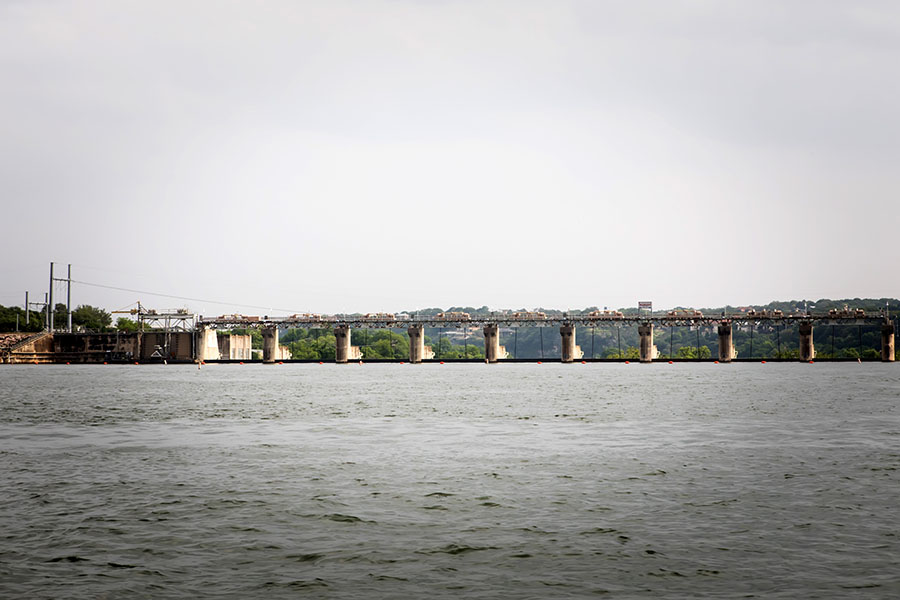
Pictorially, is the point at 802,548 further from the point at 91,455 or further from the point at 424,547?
the point at 91,455

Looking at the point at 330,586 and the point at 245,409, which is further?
the point at 245,409

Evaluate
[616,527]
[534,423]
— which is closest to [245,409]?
[534,423]

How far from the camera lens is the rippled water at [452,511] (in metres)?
16.0

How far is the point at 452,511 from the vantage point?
74.2 ft

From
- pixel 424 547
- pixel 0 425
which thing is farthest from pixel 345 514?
pixel 0 425

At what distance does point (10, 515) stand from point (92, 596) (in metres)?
8.28

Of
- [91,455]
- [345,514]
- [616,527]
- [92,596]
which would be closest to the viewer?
[92,596]

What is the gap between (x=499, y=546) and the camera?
18.7m

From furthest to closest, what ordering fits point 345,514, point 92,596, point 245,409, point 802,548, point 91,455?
point 245,409 < point 91,455 < point 345,514 < point 802,548 < point 92,596

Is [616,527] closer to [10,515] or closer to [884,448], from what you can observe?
[10,515]

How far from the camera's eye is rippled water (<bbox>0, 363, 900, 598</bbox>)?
16.0 m

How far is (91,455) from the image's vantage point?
116 feet

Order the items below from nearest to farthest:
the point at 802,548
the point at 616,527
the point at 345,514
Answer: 1. the point at 802,548
2. the point at 616,527
3. the point at 345,514

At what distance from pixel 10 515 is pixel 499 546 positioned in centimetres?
1220
